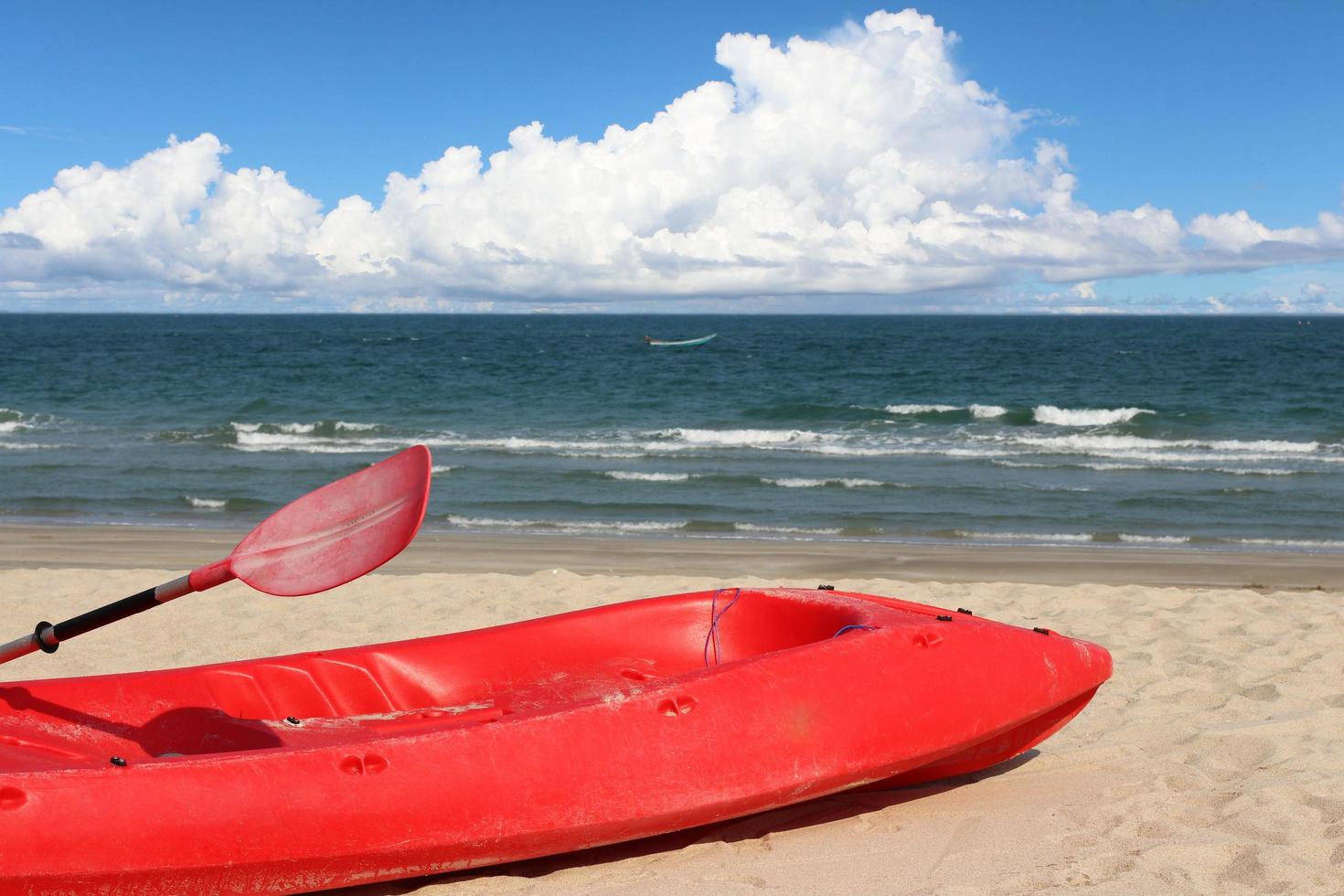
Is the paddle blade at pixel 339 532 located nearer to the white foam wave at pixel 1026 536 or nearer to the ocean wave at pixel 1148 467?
the white foam wave at pixel 1026 536

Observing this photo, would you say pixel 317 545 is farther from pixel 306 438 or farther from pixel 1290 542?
pixel 306 438

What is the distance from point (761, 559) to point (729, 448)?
8.44 meters

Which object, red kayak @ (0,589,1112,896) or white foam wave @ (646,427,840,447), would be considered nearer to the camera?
red kayak @ (0,589,1112,896)

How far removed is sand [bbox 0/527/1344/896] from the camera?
341 cm

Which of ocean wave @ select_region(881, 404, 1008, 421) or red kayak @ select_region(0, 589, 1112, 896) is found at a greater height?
ocean wave @ select_region(881, 404, 1008, 421)

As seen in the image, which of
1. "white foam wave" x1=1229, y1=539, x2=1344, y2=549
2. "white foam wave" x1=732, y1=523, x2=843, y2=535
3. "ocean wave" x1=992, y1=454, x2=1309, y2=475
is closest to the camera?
"white foam wave" x1=1229, y1=539, x2=1344, y2=549

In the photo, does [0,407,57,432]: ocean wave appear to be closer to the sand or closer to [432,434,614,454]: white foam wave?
[432,434,614,454]: white foam wave

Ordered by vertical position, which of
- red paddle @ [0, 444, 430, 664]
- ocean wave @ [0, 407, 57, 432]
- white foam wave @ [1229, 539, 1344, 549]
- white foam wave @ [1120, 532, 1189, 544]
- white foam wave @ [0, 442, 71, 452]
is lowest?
white foam wave @ [1120, 532, 1189, 544]

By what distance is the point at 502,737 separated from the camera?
3.32 m

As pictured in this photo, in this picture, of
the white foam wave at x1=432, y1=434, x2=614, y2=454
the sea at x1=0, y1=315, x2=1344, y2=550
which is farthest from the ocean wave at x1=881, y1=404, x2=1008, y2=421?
the white foam wave at x1=432, y1=434, x2=614, y2=454

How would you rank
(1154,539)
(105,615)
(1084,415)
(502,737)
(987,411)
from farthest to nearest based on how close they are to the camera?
(987,411), (1084,415), (1154,539), (105,615), (502,737)

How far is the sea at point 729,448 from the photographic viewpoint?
1179 centimetres

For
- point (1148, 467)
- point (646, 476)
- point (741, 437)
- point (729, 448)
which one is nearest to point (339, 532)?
point (646, 476)

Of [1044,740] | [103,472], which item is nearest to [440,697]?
[1044,740]
